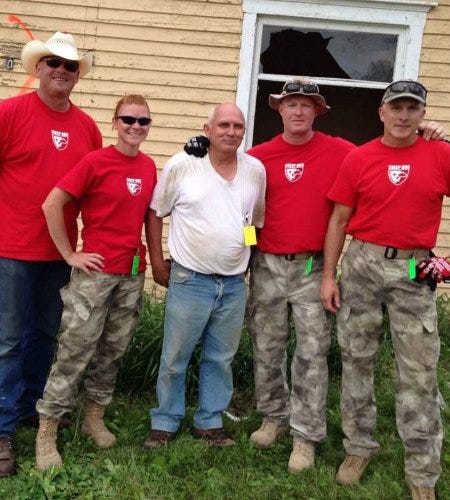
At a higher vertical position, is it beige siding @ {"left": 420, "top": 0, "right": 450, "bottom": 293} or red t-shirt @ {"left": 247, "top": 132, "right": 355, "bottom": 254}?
beige siding @ {"left": 420, "top": 0, "right": 450, "bottom": 293}

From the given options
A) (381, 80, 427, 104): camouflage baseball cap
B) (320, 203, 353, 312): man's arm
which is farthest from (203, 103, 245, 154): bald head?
(381, 80, 427, 104): camouflage baseball cap

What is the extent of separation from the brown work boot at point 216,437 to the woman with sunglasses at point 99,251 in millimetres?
810

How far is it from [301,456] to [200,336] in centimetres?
87

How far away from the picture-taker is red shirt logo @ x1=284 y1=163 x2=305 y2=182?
3379mm

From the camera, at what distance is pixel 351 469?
3.28 metres

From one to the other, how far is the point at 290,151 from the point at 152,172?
78cm

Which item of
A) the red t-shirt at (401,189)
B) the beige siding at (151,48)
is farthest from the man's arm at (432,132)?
the beige siding at (151,48)

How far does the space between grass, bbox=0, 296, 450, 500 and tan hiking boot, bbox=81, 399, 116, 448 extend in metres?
0.05

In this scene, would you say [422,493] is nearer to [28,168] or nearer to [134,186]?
[134,186]

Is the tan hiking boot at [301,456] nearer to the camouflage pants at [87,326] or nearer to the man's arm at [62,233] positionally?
the camouflage pants at [87,326]

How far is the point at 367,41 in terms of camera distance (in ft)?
19.9

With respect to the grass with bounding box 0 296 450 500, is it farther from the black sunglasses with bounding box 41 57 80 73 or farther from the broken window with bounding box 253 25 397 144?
the broken window with bounding box 253 25 397 144

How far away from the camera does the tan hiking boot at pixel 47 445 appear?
3289mm

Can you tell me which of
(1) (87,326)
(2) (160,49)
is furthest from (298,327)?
(2) (160,49)
